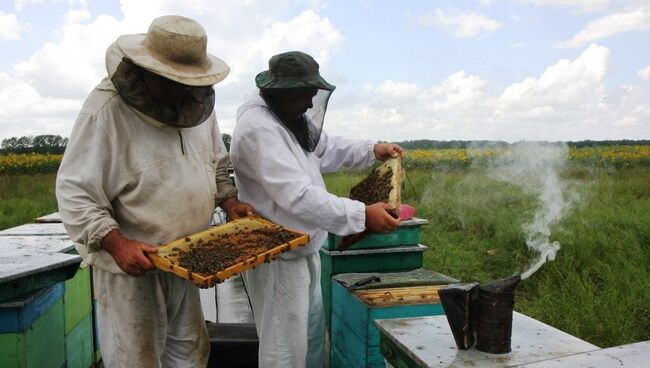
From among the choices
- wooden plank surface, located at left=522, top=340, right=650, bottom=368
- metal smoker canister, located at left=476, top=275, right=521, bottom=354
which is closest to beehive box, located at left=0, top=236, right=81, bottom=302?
metal smoker canister, located at left=476, top=275, right=521, bottom=354

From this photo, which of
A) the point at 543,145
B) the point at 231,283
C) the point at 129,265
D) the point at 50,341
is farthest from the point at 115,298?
the point at 543,145

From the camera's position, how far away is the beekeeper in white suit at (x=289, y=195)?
2.53m

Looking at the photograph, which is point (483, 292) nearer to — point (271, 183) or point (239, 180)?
point (271, 183)

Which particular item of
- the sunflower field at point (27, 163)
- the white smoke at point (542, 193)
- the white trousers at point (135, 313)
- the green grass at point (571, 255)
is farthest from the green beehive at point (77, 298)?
the sunflower field at point (27, 163)

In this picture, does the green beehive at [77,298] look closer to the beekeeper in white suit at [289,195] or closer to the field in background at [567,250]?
the beekeeper in white suit at [289,195]

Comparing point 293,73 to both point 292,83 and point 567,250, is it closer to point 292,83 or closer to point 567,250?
point 292,83

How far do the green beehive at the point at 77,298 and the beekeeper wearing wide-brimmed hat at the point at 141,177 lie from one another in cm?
86

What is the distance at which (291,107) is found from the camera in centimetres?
263

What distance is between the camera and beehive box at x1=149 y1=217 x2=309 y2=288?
74.2 inches

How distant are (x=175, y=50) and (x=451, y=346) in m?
1.60

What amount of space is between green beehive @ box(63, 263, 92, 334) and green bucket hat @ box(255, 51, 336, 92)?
1.56 metres

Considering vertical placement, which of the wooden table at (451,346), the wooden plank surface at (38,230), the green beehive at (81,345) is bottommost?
the green beehive at (81,345)

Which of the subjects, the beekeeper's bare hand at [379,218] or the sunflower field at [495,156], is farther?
the sunflower field at [495,156]

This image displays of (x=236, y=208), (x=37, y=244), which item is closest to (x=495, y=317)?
(x=236, y=208)
